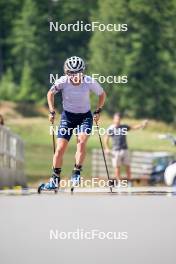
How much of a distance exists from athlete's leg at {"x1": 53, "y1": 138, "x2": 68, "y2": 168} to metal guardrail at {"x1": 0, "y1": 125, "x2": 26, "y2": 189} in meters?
4.13

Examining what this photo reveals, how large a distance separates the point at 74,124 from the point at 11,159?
6406mm

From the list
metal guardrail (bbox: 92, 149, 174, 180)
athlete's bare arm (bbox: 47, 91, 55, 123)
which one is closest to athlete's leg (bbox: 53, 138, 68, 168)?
athlete's bare arm (bbox: 47, 91, 55, 123)

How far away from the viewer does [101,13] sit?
55.5ft

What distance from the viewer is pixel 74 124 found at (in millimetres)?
13102

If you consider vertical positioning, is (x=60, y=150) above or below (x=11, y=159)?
below

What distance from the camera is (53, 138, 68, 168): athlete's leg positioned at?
13031 millimetres

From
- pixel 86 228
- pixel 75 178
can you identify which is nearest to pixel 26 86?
pixel 75 178

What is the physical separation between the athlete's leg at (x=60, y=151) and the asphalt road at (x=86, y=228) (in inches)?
16.9

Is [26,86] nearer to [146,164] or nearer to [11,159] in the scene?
[11,159]

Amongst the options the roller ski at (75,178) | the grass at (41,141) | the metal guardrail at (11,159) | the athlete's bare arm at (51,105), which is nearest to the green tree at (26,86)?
the grass at (41,141)

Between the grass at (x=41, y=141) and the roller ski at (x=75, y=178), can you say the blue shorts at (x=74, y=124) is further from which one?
the grass at (x=41, y=141)

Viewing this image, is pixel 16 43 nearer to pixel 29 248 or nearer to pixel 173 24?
pixel 173 24

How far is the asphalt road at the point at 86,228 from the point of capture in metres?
8.57

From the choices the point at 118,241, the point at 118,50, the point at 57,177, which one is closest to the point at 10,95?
the point at 118,50
